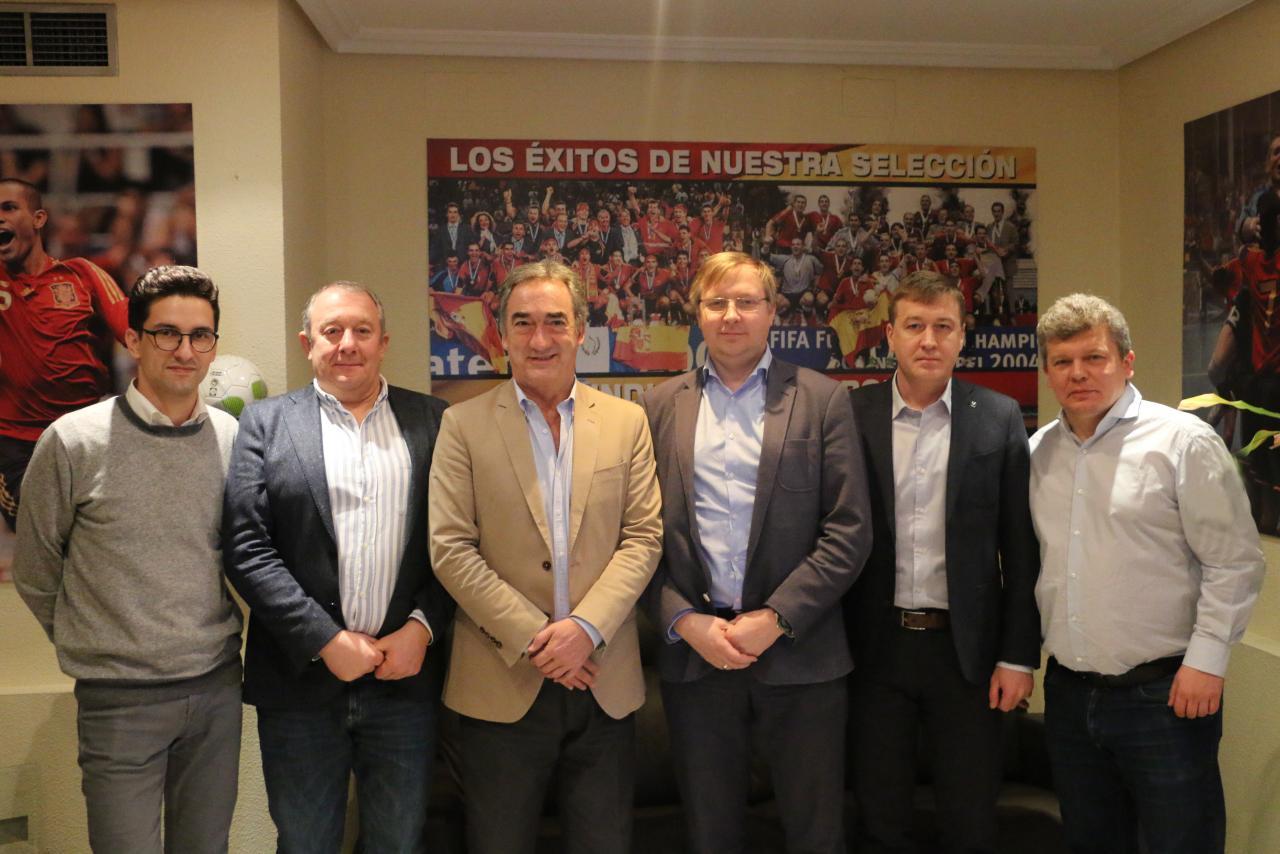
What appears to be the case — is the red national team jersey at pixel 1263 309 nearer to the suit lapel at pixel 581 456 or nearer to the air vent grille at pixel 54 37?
the suit lapel at pixel 581 456

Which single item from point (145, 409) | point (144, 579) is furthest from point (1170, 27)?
point (144, 579)

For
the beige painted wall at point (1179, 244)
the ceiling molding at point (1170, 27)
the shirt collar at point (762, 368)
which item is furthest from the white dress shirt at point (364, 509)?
the ceiling molding at point (1170, 27)

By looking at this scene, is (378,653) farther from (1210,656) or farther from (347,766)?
(1210,656)

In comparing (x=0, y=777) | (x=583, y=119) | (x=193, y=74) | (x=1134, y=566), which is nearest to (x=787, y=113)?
(x=583, y=119)

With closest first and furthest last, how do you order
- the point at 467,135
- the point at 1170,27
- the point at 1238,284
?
the point at 1238,284
the point at 1170,27
the point at 467,135

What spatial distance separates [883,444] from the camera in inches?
99.2

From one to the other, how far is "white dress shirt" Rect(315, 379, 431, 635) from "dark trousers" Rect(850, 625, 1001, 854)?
115cm

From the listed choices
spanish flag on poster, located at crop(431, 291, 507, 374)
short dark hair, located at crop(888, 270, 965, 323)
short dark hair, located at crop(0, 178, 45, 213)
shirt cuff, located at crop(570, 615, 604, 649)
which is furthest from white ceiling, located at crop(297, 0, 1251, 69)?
shirt cuff, located at crop(570, 615, 604, 649)

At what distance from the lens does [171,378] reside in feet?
7.37

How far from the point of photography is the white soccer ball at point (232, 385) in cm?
303

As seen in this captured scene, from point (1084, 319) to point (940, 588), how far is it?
741mm

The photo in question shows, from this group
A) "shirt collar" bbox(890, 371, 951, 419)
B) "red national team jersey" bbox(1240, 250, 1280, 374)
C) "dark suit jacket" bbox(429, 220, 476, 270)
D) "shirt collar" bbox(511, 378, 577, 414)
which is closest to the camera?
"shirt collar" bbox(511, 378, 577, 414)

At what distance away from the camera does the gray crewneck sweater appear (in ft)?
7.22

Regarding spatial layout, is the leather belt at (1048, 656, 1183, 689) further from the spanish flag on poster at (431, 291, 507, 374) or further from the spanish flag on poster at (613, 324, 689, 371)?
the spanish flag on poster at (431, 291, 507, 374)
